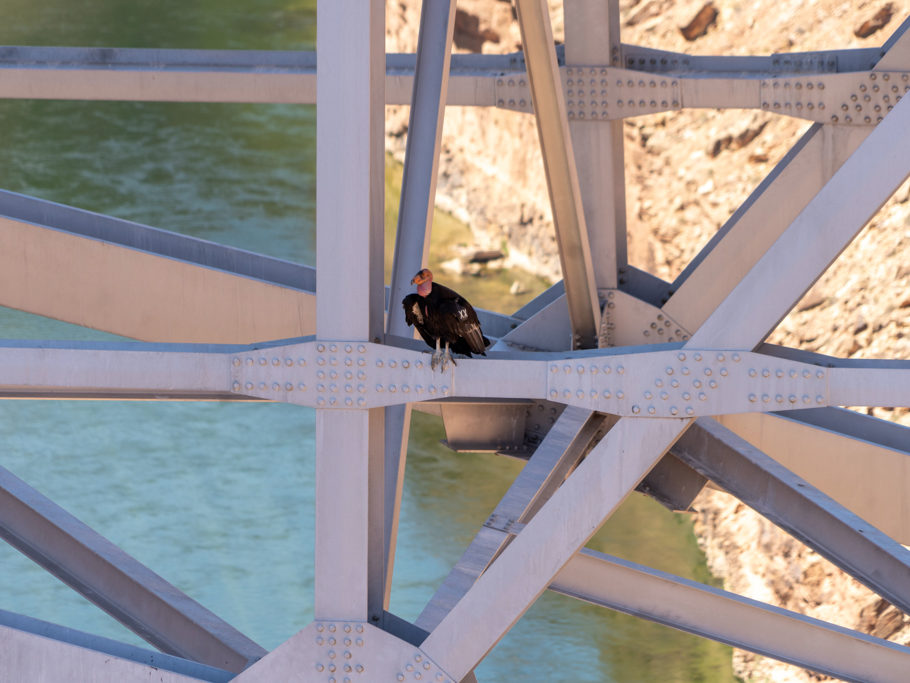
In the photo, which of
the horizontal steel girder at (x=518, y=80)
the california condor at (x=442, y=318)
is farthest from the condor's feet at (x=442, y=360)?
the horizontal steel girder at (x=518, y=80)

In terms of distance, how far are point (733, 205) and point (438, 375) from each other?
10.2 meters

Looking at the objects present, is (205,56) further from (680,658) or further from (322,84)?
(680,658)

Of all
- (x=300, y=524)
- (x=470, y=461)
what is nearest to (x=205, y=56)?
(x=300, y=524)

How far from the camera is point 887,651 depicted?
16.0 ft

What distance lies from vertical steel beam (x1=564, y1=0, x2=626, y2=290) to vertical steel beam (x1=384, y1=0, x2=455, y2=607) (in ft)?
5.45

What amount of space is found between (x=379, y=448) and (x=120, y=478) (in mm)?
9763

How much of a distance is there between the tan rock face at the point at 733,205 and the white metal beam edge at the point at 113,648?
7838 millimetres

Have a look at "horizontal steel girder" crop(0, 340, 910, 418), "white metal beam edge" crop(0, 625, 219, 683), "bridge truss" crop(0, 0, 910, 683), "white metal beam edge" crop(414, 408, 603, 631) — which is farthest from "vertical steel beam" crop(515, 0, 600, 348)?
"white metal beam edge" crop(0, 625, 219, 683)

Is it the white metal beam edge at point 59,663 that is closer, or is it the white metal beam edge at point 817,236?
the white metal beam edge at point 817,236

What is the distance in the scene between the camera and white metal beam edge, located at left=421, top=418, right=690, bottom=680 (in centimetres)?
382

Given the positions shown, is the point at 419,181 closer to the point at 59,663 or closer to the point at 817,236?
the point at 817,236

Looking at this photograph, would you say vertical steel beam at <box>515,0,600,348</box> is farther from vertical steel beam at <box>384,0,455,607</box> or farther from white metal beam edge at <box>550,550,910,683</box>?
white metal beam edge at <box>550,550,910,683</box>

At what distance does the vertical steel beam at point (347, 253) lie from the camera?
3709mm

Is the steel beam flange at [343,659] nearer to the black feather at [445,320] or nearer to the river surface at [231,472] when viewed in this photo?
the black feather at [445,320]
